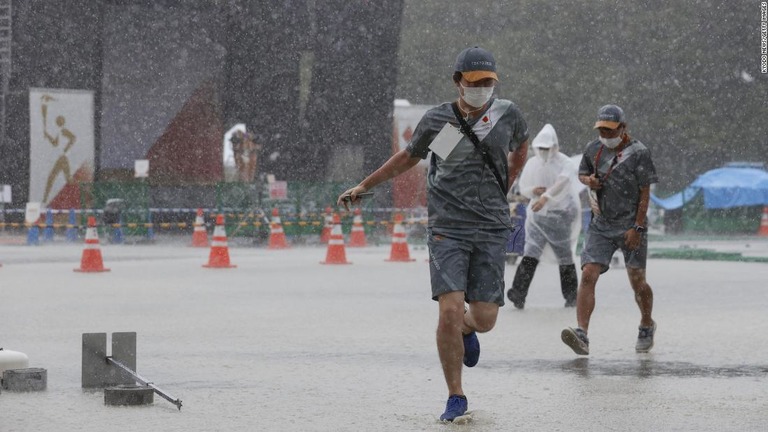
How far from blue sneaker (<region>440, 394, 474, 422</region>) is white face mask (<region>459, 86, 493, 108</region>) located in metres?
1.45

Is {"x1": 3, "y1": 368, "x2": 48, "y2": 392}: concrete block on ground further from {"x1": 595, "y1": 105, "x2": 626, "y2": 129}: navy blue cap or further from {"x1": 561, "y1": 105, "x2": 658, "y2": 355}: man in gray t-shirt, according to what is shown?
{"x1": 595, "y1": 105, "x2": 626, "y2": 129}: navy blue cap

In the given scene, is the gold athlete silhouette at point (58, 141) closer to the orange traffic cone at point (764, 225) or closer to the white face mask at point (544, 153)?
the orange traffic cone at point (764, 225)

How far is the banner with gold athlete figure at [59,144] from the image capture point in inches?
1222

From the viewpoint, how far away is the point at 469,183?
7285mm

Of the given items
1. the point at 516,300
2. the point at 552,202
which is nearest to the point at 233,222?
the point at 552,202

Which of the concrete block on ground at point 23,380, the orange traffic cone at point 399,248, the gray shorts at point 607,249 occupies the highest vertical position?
the gray shorts at point 607,249

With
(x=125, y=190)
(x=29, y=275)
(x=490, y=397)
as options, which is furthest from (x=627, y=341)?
(x=125, y=190)

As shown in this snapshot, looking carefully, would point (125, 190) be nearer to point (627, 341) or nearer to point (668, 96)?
point (627, 341)

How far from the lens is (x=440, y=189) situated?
24.1 ft

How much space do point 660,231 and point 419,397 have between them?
116 feet

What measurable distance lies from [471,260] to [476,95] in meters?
0.82

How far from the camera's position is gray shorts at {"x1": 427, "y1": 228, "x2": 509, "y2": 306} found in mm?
7184

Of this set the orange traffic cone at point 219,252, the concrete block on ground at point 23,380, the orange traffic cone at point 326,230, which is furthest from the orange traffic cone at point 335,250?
the concrete block on ground at point 23,380

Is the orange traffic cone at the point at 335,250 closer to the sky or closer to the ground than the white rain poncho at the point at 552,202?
closer to the ground
